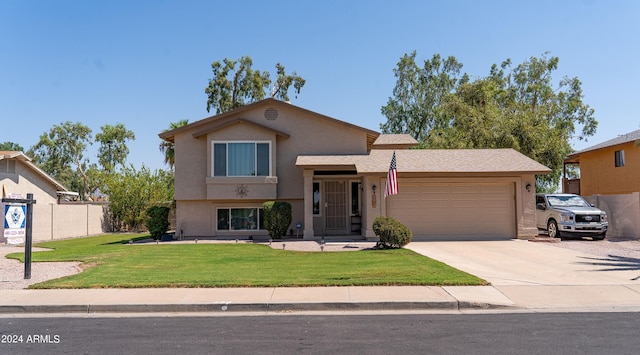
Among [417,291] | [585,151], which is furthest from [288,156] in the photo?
[585,151]

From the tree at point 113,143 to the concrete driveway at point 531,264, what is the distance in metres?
44.5

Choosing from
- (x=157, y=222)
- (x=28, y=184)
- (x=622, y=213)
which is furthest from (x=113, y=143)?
(x=622, y=213)

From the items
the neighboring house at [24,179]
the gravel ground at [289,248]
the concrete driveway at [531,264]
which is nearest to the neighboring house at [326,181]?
the gravel ground at [289,248]

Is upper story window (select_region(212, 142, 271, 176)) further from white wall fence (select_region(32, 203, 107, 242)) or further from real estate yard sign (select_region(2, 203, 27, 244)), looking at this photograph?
real estate yard sign (select_region(2, 203, 27, 244))

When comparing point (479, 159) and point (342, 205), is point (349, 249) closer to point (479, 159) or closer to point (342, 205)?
point (342, 205)

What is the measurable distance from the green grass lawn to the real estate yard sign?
1625mm

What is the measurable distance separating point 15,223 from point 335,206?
13495mm

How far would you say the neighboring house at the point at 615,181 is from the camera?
2183 centimetres

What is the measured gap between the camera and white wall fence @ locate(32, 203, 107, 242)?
25531mm

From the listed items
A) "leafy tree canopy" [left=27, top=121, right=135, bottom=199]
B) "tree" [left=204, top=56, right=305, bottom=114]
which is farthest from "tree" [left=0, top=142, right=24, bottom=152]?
"tree" [left=204, top=56, right=305, bottom=114]

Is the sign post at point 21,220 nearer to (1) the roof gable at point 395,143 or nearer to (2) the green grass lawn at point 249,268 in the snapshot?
(2) the green grass lawn at point 249,268

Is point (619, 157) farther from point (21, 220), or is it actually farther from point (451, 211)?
point (21, 220)

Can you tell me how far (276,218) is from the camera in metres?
21.0

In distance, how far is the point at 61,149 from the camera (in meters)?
57.8
